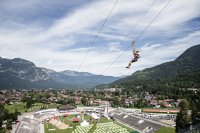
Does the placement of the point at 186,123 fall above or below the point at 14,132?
above

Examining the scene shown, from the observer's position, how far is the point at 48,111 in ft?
340

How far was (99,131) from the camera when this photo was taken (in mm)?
59312

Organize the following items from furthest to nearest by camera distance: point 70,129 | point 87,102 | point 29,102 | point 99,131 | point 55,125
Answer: point 87,102
point 29,102
point 55,125
point 70,129
point 99,131

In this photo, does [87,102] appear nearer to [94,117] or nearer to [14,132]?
[94,117]

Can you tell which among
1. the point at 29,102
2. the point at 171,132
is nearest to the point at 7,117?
the point at 29,102

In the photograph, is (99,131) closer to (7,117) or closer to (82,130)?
(82,130)

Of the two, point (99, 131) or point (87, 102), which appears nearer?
point (99, 131)

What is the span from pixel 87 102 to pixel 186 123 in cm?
8655

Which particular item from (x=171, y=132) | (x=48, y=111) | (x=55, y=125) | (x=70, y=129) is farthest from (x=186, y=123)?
(x=48, y=111)


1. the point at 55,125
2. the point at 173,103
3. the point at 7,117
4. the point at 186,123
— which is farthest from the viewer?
the point at 173,103

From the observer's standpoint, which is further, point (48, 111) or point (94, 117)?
point (48, 111)

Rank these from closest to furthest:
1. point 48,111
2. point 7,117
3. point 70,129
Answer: point 70,129
point 7,117
point 48,111

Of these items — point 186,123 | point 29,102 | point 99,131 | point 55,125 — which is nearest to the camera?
point 186,123

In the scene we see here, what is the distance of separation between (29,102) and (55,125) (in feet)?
154
